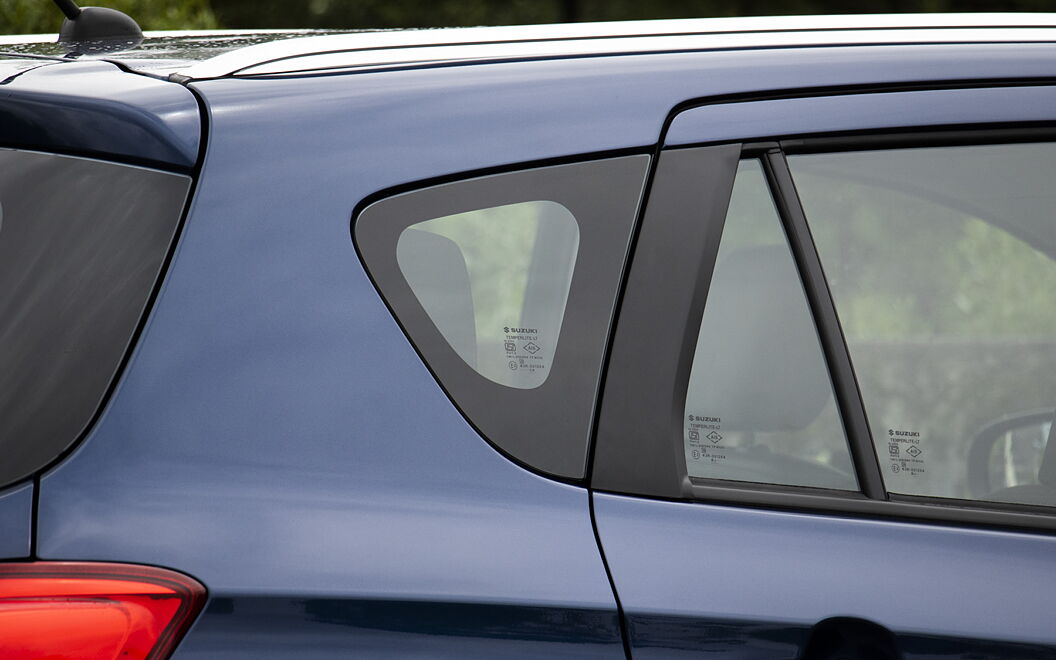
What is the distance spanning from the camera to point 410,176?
120 cm

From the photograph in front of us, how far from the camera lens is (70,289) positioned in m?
1.16

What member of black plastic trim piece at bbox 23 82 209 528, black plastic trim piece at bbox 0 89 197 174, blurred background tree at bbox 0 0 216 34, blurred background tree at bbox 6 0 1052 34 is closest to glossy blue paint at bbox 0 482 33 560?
black plastic trim piece at bbox 23 82 209 528

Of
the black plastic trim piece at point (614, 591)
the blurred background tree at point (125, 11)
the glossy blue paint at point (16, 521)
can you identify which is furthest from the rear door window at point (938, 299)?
the blurred background tree at point (125, 11)

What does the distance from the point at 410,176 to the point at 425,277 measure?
0.12 metres

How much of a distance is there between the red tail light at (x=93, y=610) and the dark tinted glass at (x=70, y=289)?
12 cm

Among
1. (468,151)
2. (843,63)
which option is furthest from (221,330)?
(843,63)

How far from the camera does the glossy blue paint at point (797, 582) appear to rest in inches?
44.1

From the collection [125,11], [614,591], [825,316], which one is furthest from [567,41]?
[125,11]

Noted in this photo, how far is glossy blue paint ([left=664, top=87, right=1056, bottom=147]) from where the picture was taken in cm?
125

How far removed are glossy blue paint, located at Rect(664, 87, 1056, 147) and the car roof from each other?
0.29 ft

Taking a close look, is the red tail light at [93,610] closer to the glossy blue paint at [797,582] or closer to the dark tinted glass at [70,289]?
the dark tinted glass at [70,289]

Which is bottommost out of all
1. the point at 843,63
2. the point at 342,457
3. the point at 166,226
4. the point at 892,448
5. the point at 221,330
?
the point at 892,448

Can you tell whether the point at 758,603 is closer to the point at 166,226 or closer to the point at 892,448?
the point at 892,448

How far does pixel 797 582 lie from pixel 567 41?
0.72 m
